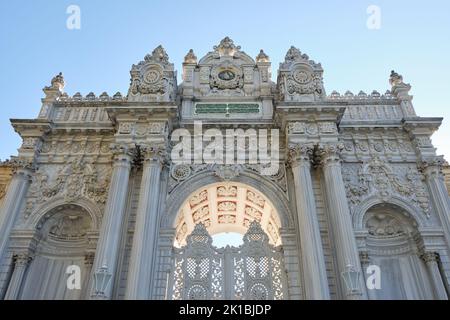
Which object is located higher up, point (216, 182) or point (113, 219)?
point (216, 182)

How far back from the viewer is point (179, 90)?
18188 mm

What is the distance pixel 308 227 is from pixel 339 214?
4.02ft

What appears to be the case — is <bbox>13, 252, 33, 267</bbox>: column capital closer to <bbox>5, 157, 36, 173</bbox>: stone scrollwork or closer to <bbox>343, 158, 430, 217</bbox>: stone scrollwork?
<bbox>5, 157, 36, 173</bbox>: stone scrollwork

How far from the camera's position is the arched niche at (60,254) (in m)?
14.0

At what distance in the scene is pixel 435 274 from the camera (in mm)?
13484

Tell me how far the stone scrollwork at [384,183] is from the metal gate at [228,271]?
13.2ft

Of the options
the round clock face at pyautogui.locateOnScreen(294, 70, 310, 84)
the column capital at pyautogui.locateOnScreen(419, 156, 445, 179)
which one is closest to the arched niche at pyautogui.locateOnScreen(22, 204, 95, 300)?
the round clock face at pyautogui.locateOnScreen(294, 70, 310, 84)

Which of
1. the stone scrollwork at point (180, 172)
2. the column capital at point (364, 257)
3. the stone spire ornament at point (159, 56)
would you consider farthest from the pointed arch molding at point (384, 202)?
the stone spire ornament at point (159, 56)

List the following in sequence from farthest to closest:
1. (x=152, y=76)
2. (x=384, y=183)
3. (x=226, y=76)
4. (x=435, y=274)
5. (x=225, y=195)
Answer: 1. (x=226, y=76)
2. (x=152, y=76)
3. (x=225, y=195)
4. (x=384, y=183)
5. (x=435, y=274)

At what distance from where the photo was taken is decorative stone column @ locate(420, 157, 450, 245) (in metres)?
14.3

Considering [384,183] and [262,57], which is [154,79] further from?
[384,183]

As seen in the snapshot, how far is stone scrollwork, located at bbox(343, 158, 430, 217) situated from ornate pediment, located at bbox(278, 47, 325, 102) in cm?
356

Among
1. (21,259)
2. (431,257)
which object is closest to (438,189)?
(431,257)

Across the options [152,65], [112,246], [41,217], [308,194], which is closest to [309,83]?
[308,194]
